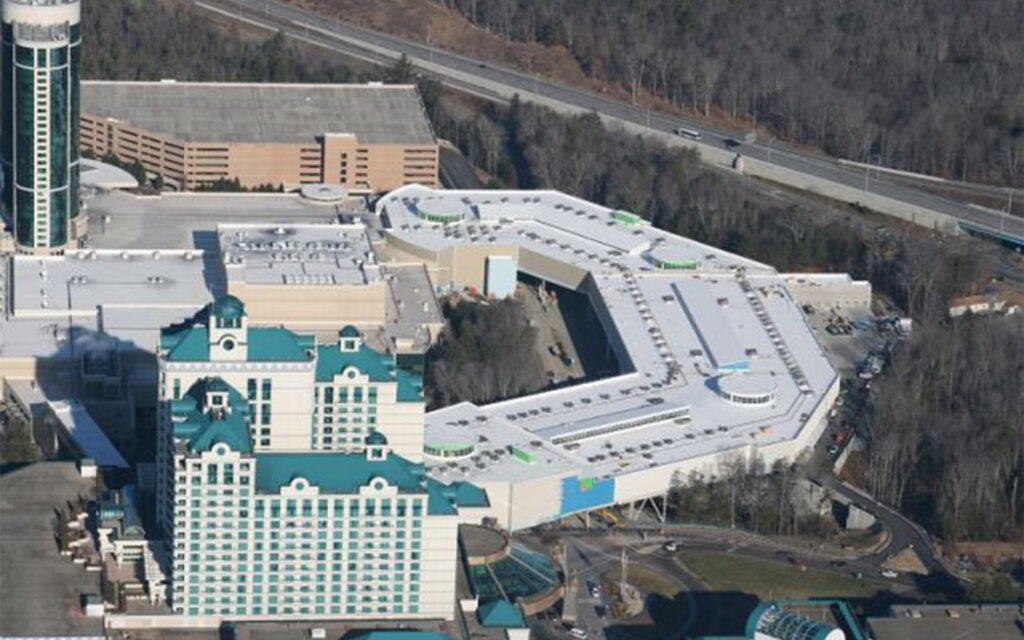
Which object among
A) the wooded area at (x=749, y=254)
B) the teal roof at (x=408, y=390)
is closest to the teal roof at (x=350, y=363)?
the teal roof at (x=408, y=390)

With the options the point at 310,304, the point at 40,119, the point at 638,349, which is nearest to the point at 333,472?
the point at 310,304

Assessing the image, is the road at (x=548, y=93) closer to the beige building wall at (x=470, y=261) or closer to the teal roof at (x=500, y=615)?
the beige building wall at (x=470, y=261)

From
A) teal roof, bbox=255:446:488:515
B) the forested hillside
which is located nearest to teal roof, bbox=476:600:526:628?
teal roof, bbox=255:446:488:515

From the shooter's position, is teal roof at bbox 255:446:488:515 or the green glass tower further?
the green glass tower

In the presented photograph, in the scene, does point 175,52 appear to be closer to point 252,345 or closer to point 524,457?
point 524,457


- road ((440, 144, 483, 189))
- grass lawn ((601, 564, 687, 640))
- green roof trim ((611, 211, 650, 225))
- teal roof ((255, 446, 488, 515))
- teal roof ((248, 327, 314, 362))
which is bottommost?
grass lawn ((601, 564, 687, 640))

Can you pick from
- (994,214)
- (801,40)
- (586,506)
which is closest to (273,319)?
(586,506)

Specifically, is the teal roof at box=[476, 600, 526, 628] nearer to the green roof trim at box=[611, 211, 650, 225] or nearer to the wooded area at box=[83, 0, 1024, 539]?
the wooded area at box=[83, 0, 1024, 539]

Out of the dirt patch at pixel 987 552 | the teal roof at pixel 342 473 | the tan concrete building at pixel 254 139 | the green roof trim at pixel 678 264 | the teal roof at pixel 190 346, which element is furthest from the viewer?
the tan concrete building at pixel 254 139
